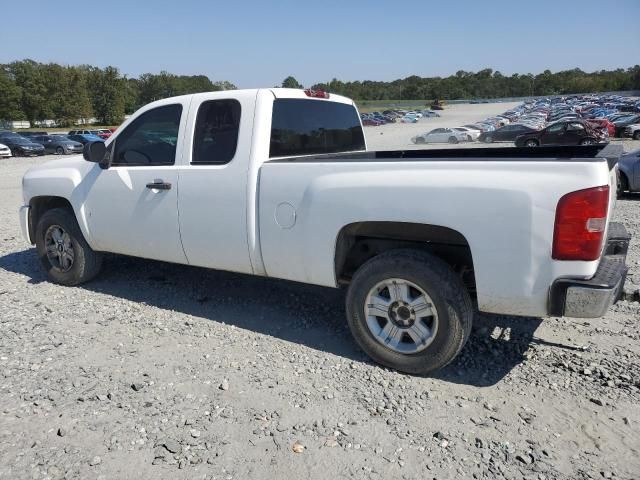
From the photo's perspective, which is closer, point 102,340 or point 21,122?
point 102,340

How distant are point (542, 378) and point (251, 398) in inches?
76.9

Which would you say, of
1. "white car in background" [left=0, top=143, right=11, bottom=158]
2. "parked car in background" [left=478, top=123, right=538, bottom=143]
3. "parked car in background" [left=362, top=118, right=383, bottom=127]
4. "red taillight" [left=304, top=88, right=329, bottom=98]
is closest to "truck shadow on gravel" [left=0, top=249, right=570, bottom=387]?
"red taillight" [left=304, top=88, right=329, bottom=98]

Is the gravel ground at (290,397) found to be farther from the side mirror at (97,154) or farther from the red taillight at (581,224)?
the side mirror at (97,154)

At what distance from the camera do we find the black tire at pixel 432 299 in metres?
3.31

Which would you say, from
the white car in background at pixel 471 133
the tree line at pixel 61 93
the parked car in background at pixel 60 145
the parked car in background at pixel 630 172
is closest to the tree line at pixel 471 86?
the tree line at pixel 61 93

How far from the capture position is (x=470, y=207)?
307cm

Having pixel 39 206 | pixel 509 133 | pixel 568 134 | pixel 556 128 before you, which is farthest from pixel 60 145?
pixel 39 206

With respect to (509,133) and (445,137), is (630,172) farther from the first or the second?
(445,137)

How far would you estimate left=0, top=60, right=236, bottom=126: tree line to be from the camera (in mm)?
80438

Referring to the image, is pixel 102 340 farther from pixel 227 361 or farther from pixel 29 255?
pixel 29 255

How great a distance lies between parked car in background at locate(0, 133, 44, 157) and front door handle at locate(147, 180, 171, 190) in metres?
34.4

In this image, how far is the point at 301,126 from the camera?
455 cm

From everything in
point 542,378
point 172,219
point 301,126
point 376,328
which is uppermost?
point 301,126

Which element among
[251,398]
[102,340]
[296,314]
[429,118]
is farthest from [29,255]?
[429,118]
